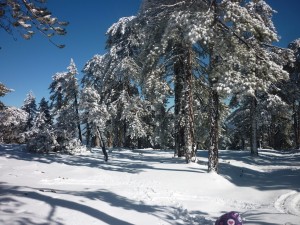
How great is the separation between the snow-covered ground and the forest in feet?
7.65

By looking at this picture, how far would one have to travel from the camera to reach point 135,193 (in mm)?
11867

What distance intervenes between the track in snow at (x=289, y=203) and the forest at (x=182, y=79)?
13.3 feet

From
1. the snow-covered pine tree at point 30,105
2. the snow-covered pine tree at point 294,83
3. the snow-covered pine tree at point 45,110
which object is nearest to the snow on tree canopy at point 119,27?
the snow-covered pine tree at point 45,110

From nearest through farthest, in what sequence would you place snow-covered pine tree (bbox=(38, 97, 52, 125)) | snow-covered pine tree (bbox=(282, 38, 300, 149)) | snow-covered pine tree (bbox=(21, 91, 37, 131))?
snow-covered pine tree (bbox=(282, 38, 300, 149)) < snow-covered pine tree (bbox=(38, 97, 52, 125)) < snow-covered pine tree (bbox=(21, 91, 37, 131))

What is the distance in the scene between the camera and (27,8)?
635 cm

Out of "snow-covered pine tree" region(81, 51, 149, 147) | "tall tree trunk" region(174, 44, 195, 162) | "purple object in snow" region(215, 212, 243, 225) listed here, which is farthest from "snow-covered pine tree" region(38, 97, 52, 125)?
"purple object in snow" region(215, 212, 243, 225)

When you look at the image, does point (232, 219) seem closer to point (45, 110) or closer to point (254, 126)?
point (254, 126)

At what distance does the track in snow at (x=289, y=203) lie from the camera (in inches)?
400

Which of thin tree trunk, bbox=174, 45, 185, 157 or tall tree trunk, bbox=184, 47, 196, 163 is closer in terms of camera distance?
tall tree trunk, bbox=184, 47, 196, 163

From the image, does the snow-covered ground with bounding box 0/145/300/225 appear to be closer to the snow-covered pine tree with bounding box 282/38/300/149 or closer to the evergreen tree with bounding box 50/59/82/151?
the evergreen tree with bounding box 50/59/82/151

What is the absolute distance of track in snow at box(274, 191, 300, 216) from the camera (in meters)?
10.2

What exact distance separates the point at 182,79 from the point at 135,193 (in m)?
9.61

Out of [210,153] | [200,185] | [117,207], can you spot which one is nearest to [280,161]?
[210,153]

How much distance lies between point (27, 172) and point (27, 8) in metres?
10.5
